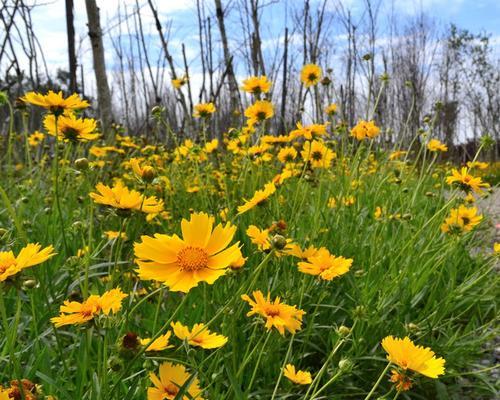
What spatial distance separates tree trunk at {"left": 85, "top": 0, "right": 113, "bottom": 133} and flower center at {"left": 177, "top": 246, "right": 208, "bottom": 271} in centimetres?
342

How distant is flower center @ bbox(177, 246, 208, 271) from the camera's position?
0.69m

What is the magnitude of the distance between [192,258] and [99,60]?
12.0 ft

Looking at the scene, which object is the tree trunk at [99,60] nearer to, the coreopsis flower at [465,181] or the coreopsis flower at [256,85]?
the coreopsis flower at [256,85]

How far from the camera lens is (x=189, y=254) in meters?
0.70

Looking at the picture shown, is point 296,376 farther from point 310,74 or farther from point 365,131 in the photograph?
point 310,74

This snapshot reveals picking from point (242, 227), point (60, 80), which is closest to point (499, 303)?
point (242, 227)

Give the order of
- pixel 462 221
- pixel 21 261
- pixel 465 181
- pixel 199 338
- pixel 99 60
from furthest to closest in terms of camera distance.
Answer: pixel 99 60, pixel 462 221, pixel 465 181, pixel 199 338, pixel 21 261

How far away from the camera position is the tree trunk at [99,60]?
12.5ft

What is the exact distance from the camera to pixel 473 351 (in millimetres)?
1543

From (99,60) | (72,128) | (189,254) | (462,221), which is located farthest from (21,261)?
(99,60)

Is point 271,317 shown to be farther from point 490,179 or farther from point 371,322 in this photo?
point 490,179

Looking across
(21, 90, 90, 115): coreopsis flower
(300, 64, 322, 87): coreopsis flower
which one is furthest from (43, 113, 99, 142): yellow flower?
(300, 64, 322, 87): coreopsis flower

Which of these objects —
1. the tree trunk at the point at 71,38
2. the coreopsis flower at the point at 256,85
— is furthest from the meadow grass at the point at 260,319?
the tree trunk at the point at 71,38

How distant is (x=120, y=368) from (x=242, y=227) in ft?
3.72
